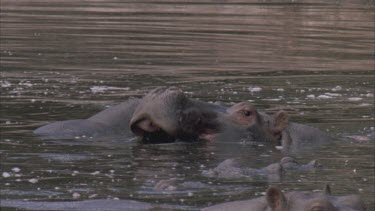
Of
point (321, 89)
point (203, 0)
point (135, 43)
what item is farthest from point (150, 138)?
point (203, 0)

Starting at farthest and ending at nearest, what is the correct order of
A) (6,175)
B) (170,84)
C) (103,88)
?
(170,84)
(103,88)
(6,175)

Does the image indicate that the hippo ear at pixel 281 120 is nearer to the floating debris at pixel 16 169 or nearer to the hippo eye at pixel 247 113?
the hippo eye at pixel 247 113

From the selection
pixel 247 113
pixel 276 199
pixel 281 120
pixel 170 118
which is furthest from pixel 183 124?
pixel 276 199

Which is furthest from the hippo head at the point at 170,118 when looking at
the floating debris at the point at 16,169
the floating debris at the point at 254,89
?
the floating debris at the point at 254,89

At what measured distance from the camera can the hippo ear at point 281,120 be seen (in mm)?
10008

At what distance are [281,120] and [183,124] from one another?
80cm

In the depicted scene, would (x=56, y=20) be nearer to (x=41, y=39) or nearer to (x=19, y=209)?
(x=41, y=39)

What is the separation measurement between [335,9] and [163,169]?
2471cm

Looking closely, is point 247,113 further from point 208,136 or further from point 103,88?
point 103,88

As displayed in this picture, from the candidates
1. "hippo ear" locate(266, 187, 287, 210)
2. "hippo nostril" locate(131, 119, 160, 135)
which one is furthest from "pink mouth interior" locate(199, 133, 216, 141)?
"hippo ear" locate(266, 187, 287, 210)

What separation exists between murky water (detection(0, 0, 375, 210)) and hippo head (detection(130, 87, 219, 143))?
0.13 meters

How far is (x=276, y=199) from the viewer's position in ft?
19.6

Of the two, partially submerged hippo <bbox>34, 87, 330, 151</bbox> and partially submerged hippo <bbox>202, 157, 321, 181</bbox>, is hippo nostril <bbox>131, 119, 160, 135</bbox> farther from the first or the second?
partially submerged hippo <bbox>202, 157, 321, 181</bbox>

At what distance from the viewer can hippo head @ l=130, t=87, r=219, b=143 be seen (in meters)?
9.82
